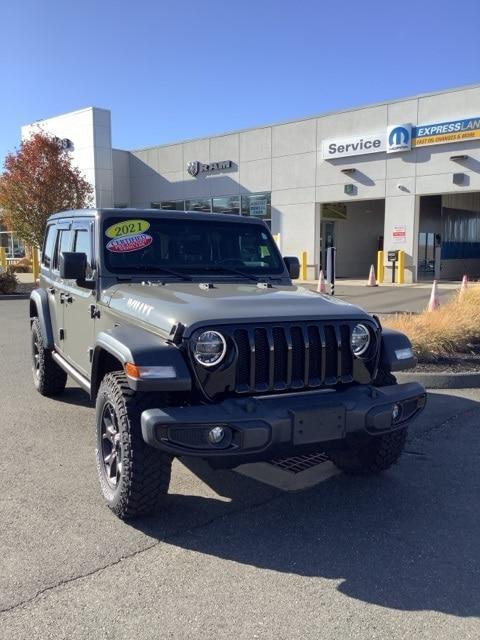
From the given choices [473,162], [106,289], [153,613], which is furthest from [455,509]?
[473,162]

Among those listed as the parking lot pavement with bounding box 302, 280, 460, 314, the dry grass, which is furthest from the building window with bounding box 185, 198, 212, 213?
the dry grass

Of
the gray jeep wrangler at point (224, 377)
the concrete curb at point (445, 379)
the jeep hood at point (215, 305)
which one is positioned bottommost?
the concrete curb at point (445, 379)

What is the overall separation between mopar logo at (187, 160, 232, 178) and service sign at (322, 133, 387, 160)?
4.97 m

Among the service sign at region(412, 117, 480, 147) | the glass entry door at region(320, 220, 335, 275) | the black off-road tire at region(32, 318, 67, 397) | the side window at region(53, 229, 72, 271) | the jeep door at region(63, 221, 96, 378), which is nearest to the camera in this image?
the jeep door at region(63, 221, 96, 378)

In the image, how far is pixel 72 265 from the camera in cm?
437

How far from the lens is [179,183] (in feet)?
89.5

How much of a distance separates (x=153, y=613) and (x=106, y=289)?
247 cm

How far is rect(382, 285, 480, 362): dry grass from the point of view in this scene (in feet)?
24.3

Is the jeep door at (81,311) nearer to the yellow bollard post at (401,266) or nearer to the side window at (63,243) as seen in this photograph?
the side window at (63,243)

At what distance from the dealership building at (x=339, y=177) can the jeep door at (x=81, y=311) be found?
1669cm

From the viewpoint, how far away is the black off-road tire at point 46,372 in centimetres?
621

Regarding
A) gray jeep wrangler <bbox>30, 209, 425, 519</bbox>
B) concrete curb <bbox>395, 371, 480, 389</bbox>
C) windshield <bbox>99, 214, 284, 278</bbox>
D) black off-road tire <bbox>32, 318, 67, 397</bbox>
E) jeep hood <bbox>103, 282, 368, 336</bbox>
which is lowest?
concrete curb <bbox>395, 371, 480, 389</bbox>

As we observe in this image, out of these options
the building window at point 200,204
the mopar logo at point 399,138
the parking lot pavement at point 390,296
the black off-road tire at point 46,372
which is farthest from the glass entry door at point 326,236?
the black off-road tire at point 46,372

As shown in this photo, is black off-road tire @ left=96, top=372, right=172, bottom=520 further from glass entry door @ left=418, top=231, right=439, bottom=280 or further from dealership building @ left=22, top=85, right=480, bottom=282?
glass entry door @ left=418, top=231, right=439, bottom=280
